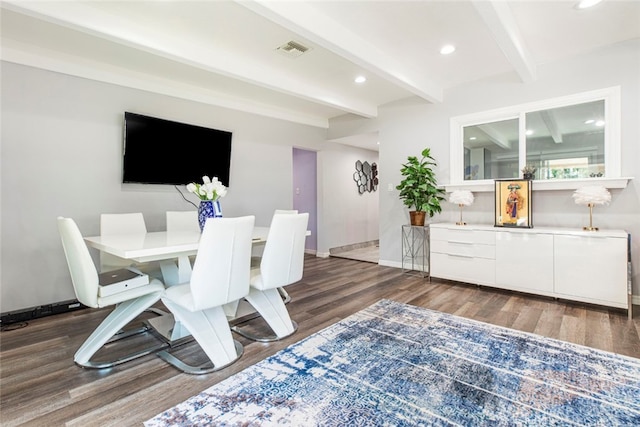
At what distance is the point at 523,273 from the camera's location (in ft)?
10.8

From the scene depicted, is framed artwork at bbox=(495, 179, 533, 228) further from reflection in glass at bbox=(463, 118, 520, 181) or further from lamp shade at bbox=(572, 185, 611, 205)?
lamp shade at bbox=(572, 185, 611, 205)

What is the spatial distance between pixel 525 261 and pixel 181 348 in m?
3.41

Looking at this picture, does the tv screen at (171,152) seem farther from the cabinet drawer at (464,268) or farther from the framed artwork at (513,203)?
the framed artwork at (513,203)

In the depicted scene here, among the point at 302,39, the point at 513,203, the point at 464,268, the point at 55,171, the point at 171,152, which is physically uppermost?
the point at 302,39

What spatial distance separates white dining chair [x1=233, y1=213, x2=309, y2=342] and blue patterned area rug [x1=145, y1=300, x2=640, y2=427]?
28 cm

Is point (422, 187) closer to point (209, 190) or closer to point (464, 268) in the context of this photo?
point (464, 268)

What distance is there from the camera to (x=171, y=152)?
12.3 ft

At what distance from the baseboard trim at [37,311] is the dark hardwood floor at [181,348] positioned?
9cm

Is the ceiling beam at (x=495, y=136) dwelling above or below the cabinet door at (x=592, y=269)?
above

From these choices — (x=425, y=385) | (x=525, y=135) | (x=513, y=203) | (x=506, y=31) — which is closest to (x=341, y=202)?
(x=513, y=203)

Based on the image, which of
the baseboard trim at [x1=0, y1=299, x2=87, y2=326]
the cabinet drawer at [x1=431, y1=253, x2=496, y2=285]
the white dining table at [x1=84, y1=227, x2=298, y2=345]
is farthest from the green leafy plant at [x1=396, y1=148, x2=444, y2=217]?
the baseboard trim at [x1=0, y1=299, x2=87, y2=326]

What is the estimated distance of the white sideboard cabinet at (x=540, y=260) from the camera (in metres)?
2.83

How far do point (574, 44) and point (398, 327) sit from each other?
329 cm

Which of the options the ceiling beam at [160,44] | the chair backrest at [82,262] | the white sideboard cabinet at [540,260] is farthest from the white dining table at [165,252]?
the white sideboard cabinet at [540,260]
